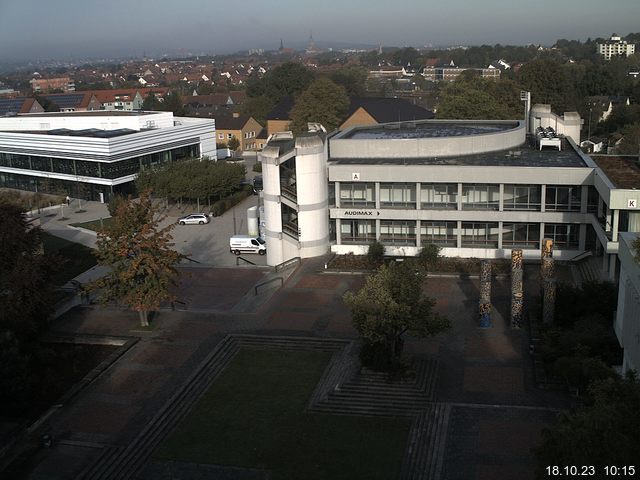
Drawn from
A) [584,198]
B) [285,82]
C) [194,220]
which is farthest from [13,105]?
[584,198]

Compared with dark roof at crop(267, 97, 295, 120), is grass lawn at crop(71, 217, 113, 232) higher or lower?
lower

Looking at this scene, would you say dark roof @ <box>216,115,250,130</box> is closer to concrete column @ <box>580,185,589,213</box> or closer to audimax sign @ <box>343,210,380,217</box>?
audimax sign @ <box>343,210,380,217</box>

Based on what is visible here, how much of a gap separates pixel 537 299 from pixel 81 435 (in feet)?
63.2

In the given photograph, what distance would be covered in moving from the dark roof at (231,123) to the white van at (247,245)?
1972 inches

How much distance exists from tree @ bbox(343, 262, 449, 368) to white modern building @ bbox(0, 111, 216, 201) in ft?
130

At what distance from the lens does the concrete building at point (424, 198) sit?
36.5m

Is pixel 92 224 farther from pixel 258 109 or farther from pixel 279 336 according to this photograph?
pixel 258 109

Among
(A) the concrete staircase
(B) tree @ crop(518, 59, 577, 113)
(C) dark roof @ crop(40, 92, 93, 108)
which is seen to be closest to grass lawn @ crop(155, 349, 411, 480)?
(A) the concrete staircase

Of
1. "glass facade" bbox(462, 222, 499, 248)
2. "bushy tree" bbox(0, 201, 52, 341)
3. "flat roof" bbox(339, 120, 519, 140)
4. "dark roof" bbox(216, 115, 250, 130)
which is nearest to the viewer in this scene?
"bushy tree" bbox(0, 201, 52, 341)

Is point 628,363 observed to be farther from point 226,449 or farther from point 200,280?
point 200,280

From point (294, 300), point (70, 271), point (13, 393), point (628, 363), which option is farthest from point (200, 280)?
point (628, 363)

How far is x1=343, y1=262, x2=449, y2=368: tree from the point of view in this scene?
77.5 feet

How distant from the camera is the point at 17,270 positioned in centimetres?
2709

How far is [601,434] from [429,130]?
118 feet
